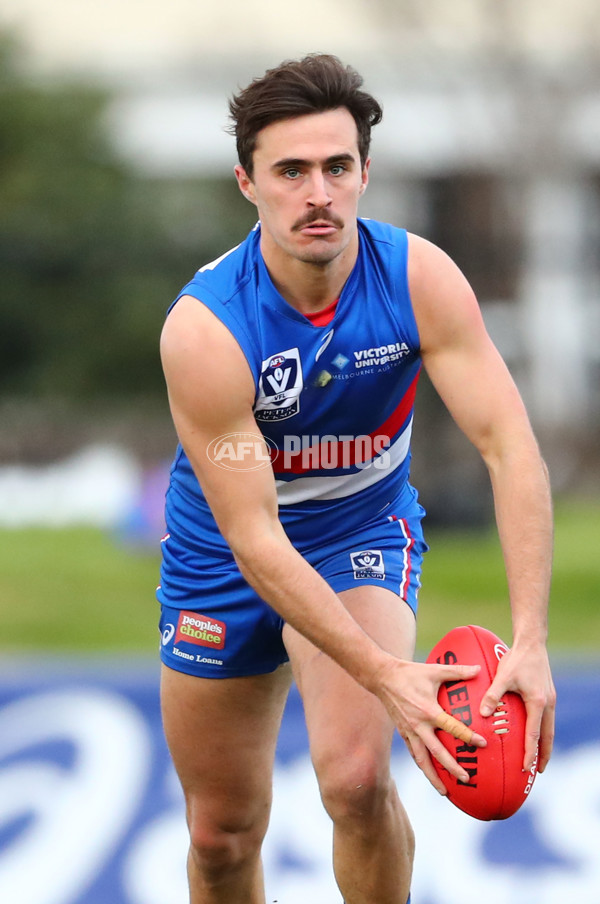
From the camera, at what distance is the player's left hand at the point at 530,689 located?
352cm

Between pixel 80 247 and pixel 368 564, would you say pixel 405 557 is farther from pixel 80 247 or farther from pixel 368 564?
pixel 80 247

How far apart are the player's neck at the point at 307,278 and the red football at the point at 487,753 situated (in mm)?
1277

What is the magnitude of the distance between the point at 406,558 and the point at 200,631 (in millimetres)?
780

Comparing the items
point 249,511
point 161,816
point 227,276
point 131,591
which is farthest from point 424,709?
point 131,591

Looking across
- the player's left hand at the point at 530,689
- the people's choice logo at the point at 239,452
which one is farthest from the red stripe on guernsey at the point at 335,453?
the player's left hand at the point at 530,689

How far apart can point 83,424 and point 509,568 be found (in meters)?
15.2

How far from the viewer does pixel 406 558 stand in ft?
14.3

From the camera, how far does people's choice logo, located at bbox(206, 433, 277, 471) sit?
374 centimetres

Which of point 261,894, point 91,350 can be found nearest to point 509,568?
point 261,894

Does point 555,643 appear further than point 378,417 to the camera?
Yes

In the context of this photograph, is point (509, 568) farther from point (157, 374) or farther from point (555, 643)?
point (157, 374)

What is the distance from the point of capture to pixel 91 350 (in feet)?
76.2

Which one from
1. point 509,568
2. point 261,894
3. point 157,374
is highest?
point 157,374

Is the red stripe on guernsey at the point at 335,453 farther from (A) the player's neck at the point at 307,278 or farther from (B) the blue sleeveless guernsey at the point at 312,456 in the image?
(A) the player's neck at the point at 307,278
